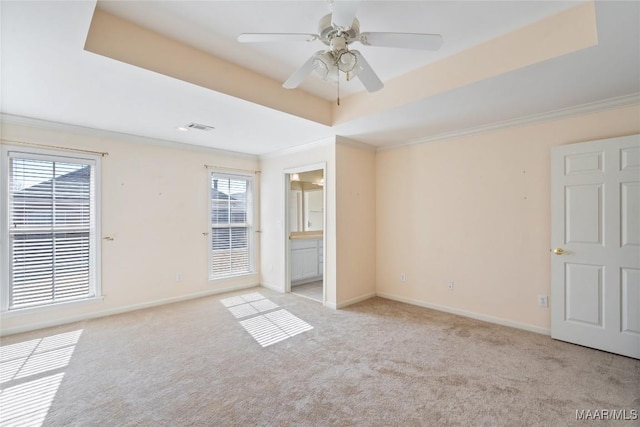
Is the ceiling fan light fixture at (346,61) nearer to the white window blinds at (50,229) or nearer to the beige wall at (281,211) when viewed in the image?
the beige wall at (281,211)

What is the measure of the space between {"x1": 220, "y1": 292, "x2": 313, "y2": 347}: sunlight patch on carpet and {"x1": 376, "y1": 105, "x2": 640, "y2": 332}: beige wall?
171cm

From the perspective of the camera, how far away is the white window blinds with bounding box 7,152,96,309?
10.9ft

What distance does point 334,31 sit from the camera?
5.70 feet

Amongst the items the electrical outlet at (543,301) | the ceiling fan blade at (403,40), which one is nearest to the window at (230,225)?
the ceiling fan blade at (403,40)

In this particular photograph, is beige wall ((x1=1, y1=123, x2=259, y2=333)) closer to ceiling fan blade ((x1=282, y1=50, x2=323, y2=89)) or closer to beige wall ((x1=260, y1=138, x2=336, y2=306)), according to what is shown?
beige wall ((x1=260, y1=138, x2=336, y2=306))

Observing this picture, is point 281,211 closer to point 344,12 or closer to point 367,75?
point 367,75

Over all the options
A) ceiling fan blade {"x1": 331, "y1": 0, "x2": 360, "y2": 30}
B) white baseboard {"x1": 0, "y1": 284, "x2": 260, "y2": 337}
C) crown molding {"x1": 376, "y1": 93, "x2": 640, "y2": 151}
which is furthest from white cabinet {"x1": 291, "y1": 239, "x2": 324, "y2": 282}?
ceiling fan blade {"x1": 331, "y1": 0, "x2": 360, "y2": 30}

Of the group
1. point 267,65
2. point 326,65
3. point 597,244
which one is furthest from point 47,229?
point 597,244

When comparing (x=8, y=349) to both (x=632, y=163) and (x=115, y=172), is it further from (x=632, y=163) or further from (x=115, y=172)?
(x=632, y=163)

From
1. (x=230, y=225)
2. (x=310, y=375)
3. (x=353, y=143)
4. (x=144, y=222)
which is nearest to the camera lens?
(x=310, y=375)

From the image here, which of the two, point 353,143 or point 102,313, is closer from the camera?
point 102,313

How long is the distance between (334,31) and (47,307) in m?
4.35

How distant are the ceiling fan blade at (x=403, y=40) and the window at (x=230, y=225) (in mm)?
3850

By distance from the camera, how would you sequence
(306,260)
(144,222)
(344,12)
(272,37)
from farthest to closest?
(306,260), (144,222), (272,37), (344,12)
